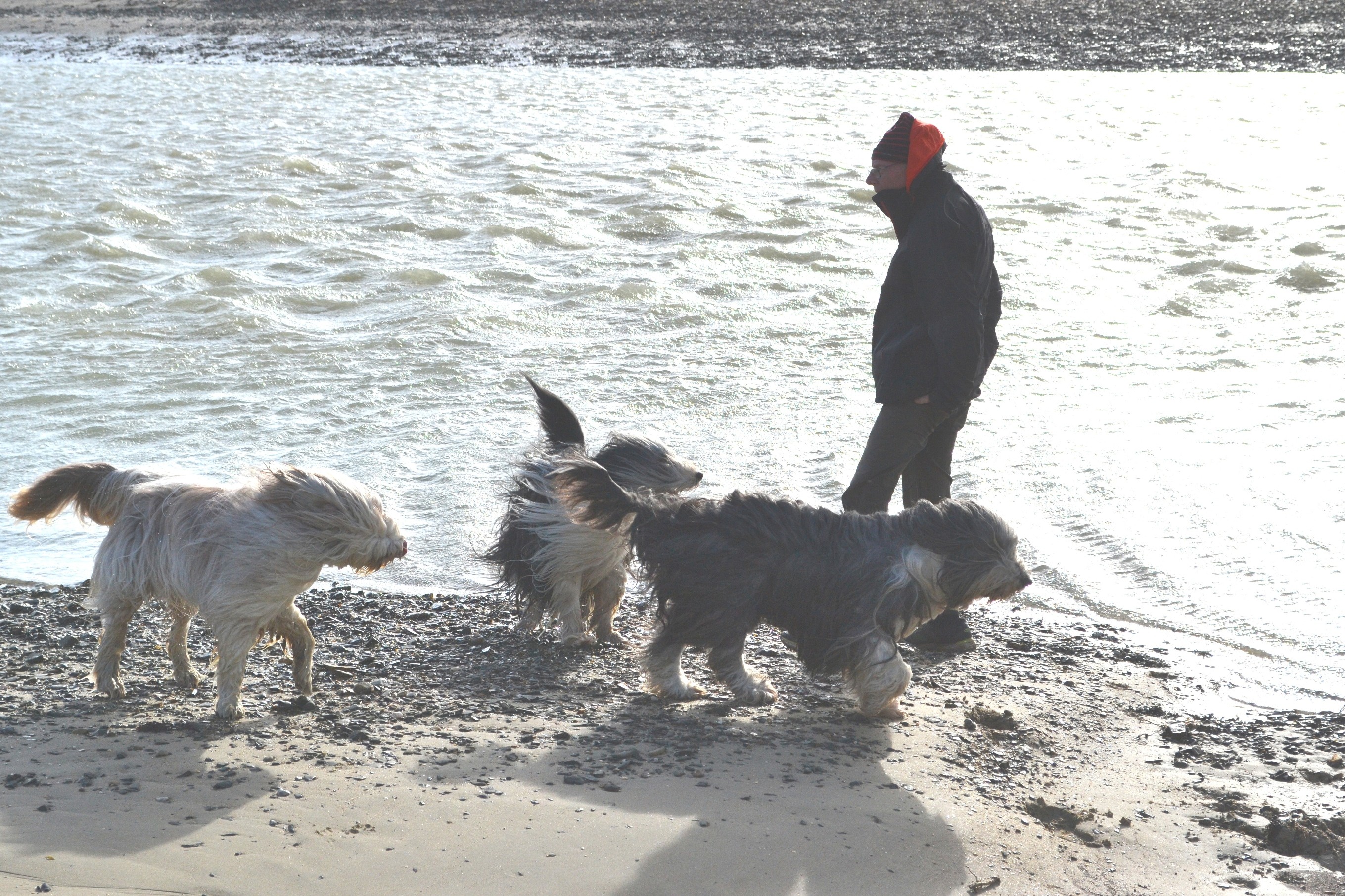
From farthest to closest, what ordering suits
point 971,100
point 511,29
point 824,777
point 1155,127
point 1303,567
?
point 511,29 < point 971,100 < point 1155,127 < point 1303,567 < point 824,777

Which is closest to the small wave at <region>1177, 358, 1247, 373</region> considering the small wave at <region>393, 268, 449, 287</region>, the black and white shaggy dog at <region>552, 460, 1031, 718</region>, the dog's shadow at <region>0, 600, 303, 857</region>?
the black and white shaggy dog at <region>552, 460, 1031, 718</region>

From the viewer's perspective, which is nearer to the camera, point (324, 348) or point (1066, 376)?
point (1066, 376)

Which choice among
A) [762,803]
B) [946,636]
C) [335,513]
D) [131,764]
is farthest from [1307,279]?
[131,764]

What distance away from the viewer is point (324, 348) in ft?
34.4

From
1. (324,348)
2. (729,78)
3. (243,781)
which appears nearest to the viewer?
(243,781)

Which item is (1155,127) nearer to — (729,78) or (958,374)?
(729,78)

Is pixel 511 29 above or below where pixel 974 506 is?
above

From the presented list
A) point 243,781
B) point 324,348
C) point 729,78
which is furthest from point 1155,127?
point 243,781

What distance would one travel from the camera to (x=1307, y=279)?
11.7m

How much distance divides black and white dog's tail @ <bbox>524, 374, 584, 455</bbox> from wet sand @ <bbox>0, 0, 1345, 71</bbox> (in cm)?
1970

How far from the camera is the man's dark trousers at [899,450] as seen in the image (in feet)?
17.8

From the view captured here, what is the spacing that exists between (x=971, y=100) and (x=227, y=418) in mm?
15334

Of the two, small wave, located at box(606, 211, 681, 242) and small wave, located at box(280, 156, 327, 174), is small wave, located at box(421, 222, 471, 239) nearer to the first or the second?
small wave, located at box(606, 211, 681, 242)

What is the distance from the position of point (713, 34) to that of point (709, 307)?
1720 centimetres
